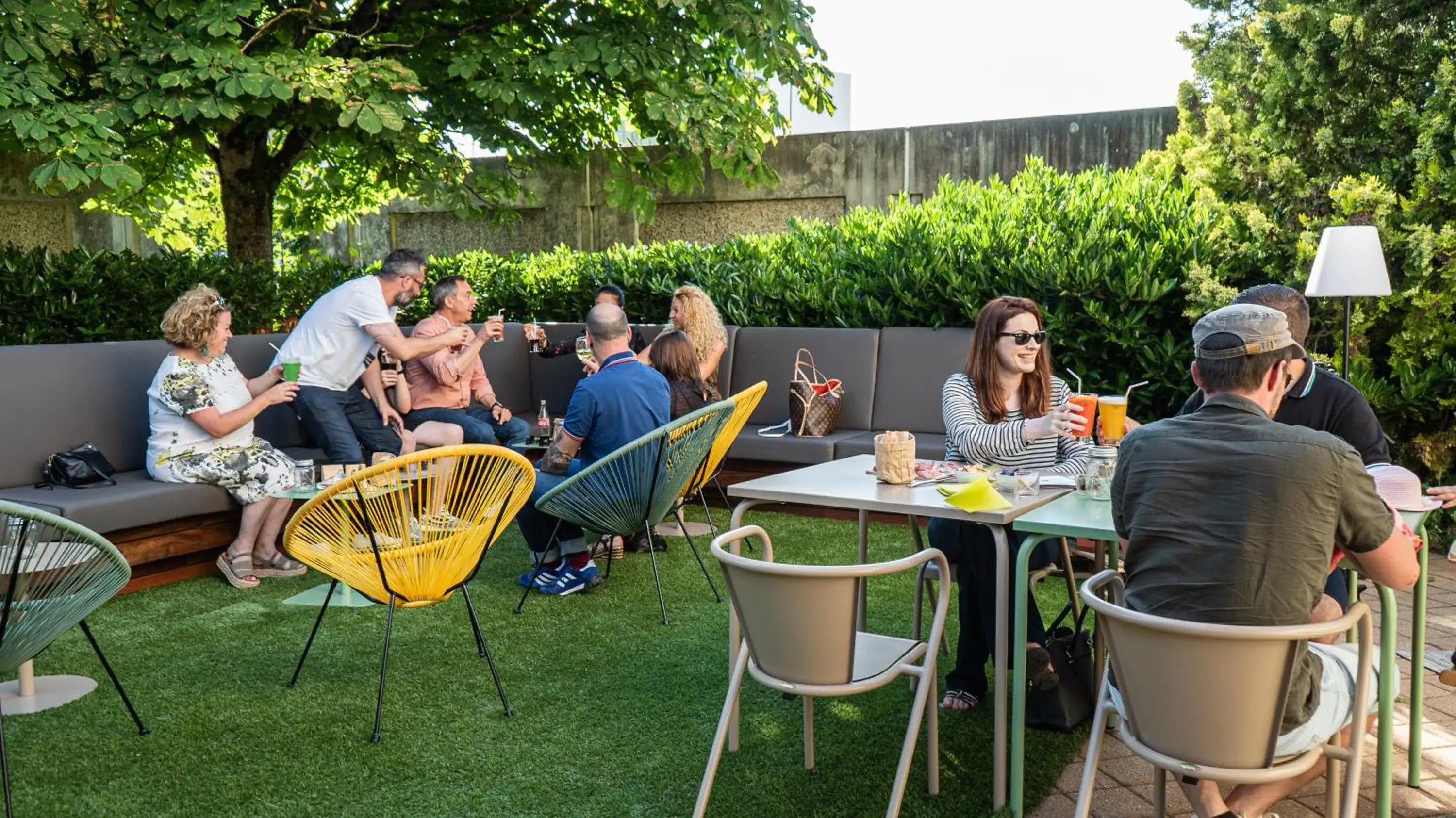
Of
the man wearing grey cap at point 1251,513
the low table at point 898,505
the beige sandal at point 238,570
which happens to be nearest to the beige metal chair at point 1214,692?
the man wearing grey cap at point 1251,513

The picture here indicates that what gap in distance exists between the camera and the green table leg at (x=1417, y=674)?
10.0 ft

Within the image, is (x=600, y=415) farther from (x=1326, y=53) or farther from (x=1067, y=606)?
(x=1326, y=53)

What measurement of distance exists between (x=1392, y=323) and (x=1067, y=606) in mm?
3507

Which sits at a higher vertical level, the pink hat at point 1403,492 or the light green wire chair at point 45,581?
the pink hat at point 1403,492

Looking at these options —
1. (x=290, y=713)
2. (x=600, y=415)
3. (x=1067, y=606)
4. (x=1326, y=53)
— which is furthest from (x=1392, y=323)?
(x=290, y=713)

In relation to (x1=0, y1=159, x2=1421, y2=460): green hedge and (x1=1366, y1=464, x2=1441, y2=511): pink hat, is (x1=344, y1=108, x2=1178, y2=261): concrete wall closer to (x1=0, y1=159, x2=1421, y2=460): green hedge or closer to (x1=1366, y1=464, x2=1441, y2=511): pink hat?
(x1=0, y1=159, x2=1421, y2=460): green hedge

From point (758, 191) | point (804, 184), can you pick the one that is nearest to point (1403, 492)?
point (804, 184)

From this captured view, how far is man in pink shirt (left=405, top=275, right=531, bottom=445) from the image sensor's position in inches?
265

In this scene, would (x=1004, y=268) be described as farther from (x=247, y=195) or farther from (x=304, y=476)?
(x=247, y=195)

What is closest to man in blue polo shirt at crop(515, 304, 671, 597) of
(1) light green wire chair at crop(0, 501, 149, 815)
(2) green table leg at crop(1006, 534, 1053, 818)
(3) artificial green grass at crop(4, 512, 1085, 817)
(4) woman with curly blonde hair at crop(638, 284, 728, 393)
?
(3) artificial green grass at crop(4, 512, 1085, 817)

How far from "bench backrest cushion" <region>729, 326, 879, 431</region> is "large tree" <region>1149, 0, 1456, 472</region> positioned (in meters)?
2.00

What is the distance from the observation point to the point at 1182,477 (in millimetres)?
2295

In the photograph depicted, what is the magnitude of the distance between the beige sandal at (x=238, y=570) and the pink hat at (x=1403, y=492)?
15.3 ft

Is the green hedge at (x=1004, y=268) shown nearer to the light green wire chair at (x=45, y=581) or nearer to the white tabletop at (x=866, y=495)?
the white tabletop at (x=866, y=495)
